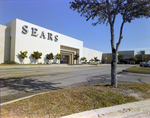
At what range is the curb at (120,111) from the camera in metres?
3.21

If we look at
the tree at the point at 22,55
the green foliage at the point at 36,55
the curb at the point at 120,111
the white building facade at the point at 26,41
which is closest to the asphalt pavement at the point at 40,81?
the curb at the point at 120,111

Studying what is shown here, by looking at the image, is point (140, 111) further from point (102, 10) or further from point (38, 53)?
point (38, 53)

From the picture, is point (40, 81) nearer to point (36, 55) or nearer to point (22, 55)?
point (22, 55)

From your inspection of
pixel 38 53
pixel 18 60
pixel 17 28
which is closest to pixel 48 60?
pixel 38 53

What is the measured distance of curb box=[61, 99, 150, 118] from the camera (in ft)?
10.5

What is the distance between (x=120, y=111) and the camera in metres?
3.57

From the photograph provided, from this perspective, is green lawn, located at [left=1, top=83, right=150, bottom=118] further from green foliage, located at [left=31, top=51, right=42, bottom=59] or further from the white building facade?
green foliage, located at [left=31, top=51, right=42, bottom=59]

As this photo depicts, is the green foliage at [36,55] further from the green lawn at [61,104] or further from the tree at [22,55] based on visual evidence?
the green lawn at [61,104]

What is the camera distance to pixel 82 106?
3.65 metres

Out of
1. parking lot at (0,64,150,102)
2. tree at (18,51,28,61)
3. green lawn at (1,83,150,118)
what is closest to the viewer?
green lawn at (1,83,150,118)

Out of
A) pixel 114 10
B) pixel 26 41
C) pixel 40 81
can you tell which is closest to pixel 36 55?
pixel 26 41

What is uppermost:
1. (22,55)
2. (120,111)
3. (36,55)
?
(36,55)

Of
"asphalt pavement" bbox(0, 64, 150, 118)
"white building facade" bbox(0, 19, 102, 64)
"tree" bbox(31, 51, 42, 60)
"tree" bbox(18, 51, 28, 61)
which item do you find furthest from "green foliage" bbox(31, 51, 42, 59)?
"asphalt pavement" bbox(0, 64, 150, 118)

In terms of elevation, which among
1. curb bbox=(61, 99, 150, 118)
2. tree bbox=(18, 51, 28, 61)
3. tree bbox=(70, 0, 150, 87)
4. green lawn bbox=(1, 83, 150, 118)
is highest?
tree bbox=(70, 0, 150, 87)
